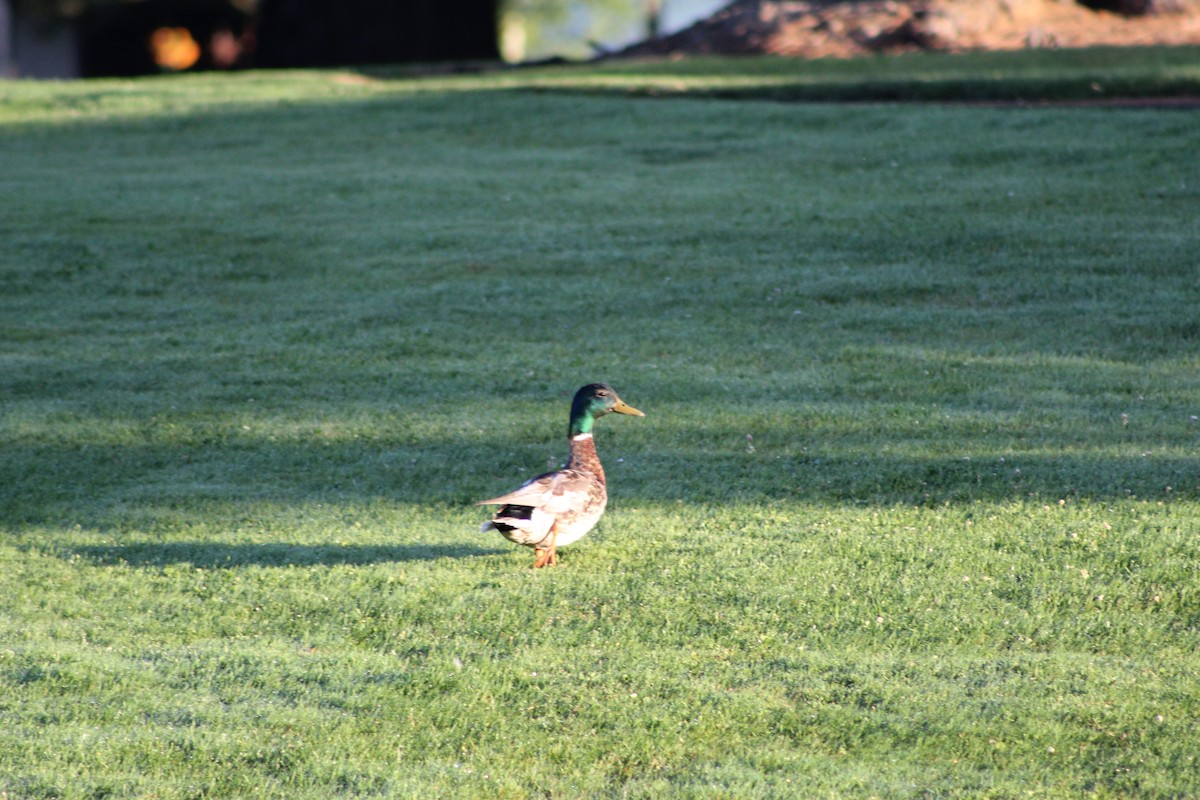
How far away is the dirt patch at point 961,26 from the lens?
69.7 ft

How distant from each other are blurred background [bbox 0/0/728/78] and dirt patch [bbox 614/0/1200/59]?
175 inches

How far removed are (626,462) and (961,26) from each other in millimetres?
16190

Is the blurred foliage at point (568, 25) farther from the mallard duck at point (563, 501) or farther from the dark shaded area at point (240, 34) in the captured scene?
the mallard duck at point (563, 501)

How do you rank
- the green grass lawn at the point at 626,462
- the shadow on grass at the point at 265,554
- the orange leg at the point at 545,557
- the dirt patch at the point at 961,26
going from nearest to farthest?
the green grass lawn at the point at 626,462 < the orange leg at the point at 545,557 < the shadow on grass at the point at 265,554 < the dirt patch at the point at 961,26

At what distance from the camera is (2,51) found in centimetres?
3416

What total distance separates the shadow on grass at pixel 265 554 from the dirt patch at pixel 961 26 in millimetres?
16673

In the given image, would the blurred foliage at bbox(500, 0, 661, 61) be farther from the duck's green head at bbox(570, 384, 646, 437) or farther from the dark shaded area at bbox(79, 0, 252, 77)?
the duck's green head at bbox(570, 384, 646, 437)

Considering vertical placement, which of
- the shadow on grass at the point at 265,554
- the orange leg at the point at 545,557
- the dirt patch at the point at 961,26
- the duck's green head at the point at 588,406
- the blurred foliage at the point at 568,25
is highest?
the blurred foliage at the point at 568,25

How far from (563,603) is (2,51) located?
33.6m

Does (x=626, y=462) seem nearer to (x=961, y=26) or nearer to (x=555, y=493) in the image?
(x=555, y=493)

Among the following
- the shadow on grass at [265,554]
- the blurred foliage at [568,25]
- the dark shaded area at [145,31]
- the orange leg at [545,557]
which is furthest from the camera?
the blurred foliage at [568,25]

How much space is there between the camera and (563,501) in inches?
221

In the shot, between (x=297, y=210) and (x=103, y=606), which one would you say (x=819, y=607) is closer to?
(x=103, y=606)

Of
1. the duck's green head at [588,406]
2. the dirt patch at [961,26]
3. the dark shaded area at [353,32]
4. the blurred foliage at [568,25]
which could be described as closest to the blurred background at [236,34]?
the dark shaded area at [353,32]
